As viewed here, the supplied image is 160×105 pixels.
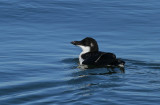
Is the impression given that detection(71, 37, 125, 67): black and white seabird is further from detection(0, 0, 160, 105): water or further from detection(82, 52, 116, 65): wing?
detection(0, 0, 160, 105): water

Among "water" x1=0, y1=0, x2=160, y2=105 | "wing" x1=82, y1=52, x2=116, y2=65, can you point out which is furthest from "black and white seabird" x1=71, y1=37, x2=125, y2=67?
"water" x1=0, y1=0, x2=160, y2=105

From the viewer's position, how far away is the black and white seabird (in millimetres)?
13305

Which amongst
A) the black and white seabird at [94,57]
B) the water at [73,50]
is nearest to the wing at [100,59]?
the black and white seabird at [94,57]

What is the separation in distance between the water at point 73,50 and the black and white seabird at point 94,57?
23 cm

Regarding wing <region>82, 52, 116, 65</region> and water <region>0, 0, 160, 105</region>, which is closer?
water <region>0, 0, 160, 105</region>

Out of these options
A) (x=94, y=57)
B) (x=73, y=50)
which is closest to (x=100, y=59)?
(x=94, y=57)

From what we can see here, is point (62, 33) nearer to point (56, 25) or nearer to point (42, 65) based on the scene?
point (56, 25)

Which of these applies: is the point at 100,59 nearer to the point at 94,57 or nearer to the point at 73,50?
the point at 94,57

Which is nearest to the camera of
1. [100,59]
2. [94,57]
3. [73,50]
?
[100,59]

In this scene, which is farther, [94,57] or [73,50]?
[73,50]

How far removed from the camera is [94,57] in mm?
13711

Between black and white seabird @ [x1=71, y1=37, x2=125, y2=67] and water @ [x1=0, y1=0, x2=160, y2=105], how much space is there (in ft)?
0.75

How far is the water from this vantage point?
10.7 metres

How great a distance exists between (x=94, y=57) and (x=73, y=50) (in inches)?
97.7
